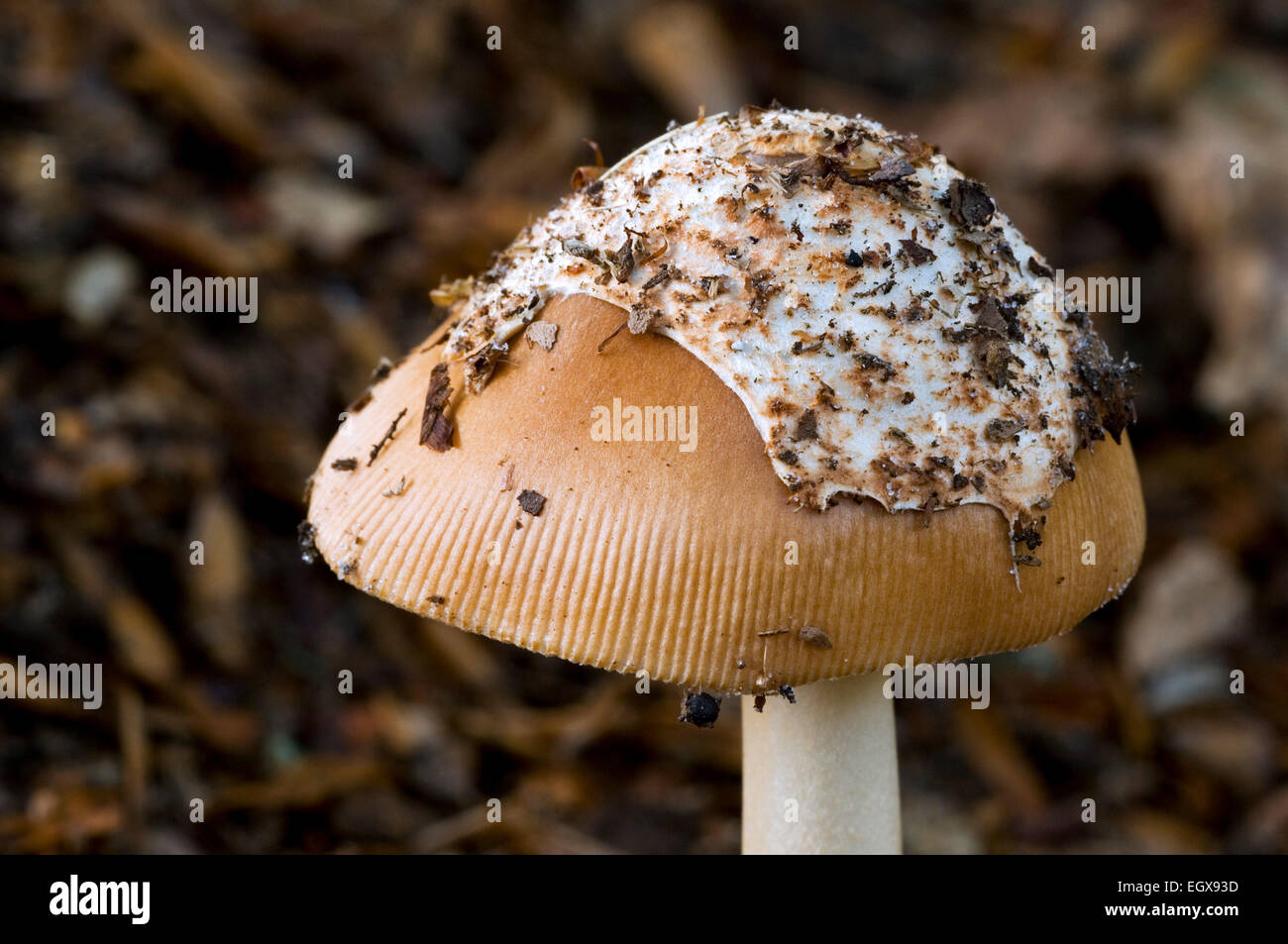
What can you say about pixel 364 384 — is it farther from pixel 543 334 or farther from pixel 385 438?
pixel 543 334

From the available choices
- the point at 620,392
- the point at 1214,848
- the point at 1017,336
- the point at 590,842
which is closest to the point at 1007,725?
the point at 1214,848

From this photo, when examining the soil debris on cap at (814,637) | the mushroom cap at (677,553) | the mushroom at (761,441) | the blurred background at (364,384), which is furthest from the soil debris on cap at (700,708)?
the blurred background at (364,384)

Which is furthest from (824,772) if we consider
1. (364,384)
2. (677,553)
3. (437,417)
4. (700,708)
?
(364,384)

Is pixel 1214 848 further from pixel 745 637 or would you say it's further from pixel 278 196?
pixel 278 196

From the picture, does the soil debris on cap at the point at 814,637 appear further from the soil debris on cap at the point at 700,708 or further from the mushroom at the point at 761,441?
the soil debris on cap at the point at 700,708

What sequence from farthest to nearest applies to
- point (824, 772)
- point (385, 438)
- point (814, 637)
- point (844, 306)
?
point (824, 772) < point (385, 438) < point (844, 306) < point (814, 637)

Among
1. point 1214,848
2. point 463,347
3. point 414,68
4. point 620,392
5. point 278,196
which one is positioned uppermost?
point 414,68
